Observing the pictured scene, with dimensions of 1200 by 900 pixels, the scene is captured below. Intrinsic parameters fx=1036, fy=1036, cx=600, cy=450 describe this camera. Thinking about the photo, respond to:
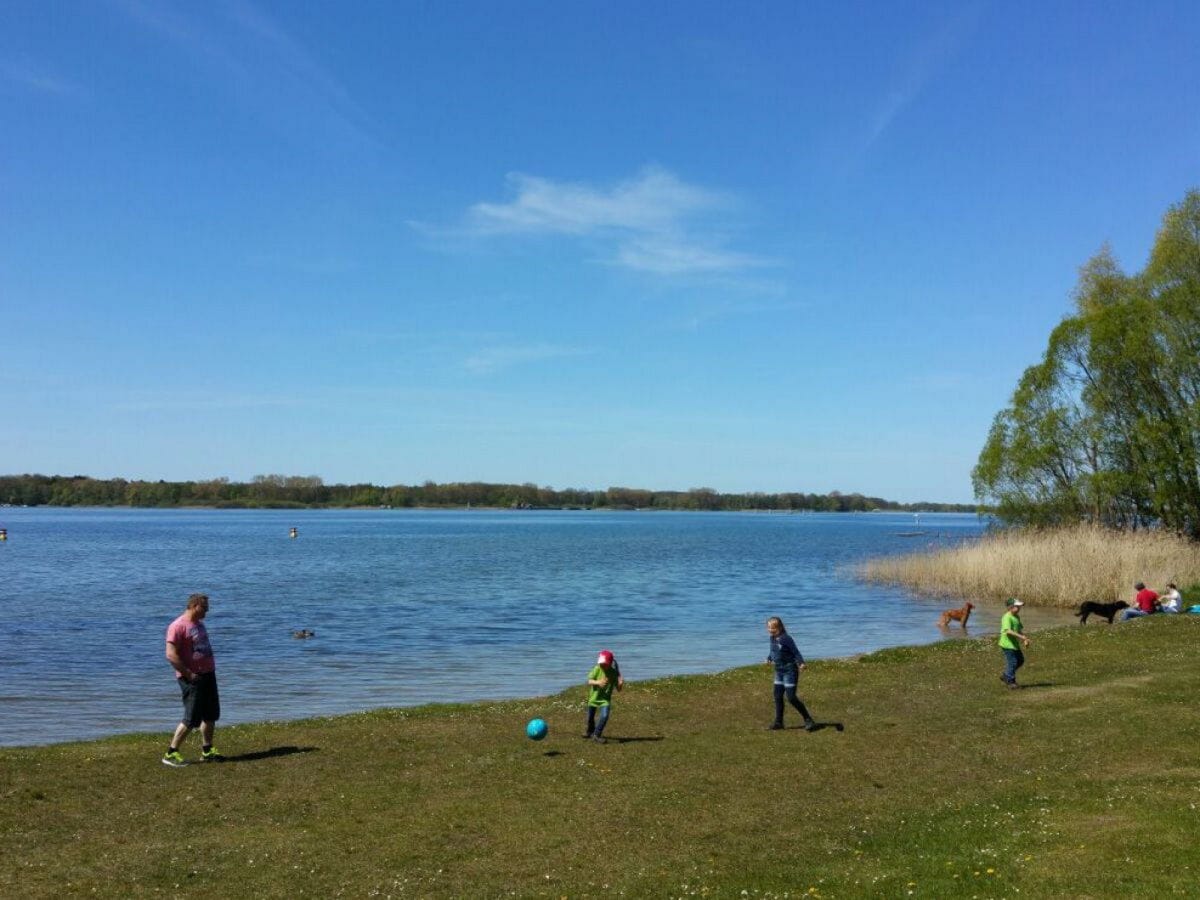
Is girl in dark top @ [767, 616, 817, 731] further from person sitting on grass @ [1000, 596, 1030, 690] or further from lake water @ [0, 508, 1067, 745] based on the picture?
lake water @ [0, 508, 1067, 745]

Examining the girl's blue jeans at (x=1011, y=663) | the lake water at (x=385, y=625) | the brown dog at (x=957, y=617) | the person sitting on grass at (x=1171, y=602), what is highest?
the person sitting on grass at (x=1171, y=602)

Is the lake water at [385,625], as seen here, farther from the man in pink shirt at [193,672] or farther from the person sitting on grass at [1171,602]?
the person sitting on grass at [1171,602]

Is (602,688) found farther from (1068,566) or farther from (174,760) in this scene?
(1068,566)

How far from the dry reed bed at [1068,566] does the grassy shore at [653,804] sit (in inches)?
900

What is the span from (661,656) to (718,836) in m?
20.6

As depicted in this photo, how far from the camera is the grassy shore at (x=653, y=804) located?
9945mm

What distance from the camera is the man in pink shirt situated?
587 inches

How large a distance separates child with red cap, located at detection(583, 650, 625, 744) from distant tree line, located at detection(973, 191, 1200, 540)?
1657 inches

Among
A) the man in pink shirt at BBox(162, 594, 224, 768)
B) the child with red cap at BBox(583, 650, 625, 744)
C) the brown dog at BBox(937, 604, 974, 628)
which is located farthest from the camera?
the brown dog at BBox(937, 604, 974, 628)

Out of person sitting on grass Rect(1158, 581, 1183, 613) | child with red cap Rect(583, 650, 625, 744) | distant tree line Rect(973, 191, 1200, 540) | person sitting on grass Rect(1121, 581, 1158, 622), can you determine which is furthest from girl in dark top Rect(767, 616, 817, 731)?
distant tree line Rect(973, 191, 1200, 540)

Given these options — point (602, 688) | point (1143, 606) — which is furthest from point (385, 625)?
point (1143, 606)

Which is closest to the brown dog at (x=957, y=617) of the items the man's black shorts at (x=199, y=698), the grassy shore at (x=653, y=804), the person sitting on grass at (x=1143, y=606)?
the person sitting on grass at (x=1143, y=606)

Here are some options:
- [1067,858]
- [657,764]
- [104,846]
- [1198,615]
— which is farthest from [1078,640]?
[104,846]

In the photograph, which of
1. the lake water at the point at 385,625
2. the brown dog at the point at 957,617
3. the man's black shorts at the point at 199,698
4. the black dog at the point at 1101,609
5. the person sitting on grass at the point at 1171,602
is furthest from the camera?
the brown dog at the point at 957,617
